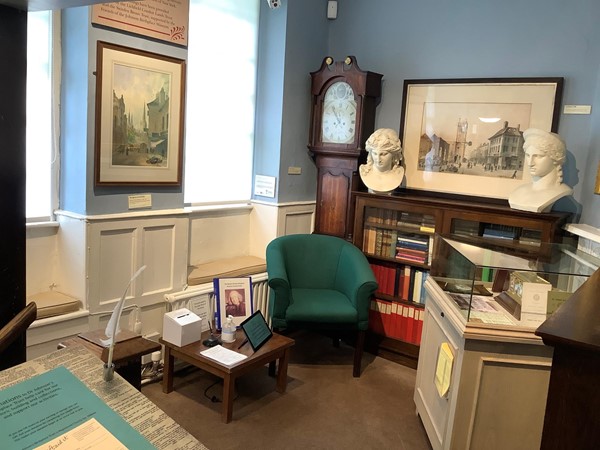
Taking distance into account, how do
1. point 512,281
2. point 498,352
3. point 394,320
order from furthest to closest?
point 394,320, point 512,281, point 498,352

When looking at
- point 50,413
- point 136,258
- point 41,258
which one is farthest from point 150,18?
point 50,413

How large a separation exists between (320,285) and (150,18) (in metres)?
2.13

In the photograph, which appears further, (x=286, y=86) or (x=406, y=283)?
(x=286, y=86)

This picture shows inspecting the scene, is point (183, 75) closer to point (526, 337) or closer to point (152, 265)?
point (152, 265)

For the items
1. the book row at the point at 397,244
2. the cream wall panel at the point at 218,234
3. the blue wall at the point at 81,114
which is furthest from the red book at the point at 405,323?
the blue wall at the point at 81,114

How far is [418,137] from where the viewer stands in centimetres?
374

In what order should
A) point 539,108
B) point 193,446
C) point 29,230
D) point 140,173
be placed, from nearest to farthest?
point 193,446, point 29,230, point 140,173, point 539,108

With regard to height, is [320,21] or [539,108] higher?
[320,21]

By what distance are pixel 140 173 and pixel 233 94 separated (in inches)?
43.0

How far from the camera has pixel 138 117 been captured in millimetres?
2873

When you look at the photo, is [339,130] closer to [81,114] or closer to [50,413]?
[81,114]

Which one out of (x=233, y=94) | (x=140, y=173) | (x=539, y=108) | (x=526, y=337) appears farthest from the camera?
(x=233, y=94)

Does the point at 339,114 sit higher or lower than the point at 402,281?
higher

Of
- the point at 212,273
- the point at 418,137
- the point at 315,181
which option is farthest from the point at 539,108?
the point at 212,273
